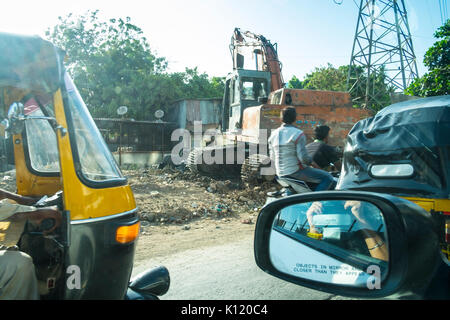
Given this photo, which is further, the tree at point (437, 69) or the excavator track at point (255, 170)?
the excavator track at point (255, 170)

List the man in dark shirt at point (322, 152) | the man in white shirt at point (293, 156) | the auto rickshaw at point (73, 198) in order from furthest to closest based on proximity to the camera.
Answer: the man in dark shirt at point (322, 152), the man in white shirt at point (293, 156), the auto rickshaw at point (73, 198)

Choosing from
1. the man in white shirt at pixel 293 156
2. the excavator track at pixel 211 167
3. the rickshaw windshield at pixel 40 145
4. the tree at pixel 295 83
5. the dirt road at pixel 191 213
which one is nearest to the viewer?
the rickshaw windshield at pixel 40 145

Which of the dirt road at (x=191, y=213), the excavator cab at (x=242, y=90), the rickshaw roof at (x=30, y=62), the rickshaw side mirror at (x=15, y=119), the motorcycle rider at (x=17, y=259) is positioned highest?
the excavator cab at (x=242, y=90)

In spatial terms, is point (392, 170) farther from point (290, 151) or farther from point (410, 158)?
point (290, 151)

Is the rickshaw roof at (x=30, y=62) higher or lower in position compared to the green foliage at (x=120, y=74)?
lower

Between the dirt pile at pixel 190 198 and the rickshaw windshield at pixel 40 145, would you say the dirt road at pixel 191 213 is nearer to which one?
the dirt pile at pixel 190 198

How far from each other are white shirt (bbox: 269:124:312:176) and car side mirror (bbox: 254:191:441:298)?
2.61m

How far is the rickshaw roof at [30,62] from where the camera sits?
5.31ft

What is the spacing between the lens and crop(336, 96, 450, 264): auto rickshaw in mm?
1602

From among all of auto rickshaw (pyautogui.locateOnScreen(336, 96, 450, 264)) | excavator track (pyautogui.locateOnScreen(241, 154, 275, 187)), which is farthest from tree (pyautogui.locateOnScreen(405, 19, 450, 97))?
auto rickshaw (pyautogui.locateOnScreen(336, 96, 450, 264))

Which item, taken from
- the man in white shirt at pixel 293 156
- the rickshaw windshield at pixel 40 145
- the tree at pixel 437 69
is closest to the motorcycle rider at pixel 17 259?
the rickshaw windshield at pixel 40 145

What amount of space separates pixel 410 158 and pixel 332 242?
68 centimetres
